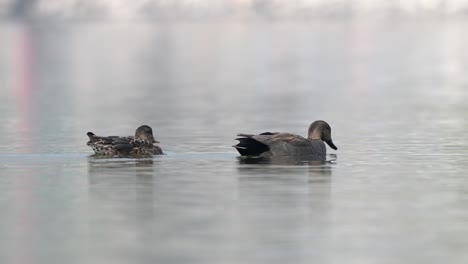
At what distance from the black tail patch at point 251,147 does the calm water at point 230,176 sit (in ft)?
1.59

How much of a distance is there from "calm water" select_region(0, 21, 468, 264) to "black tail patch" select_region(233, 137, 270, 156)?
0.49 meters

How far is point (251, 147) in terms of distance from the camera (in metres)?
26.3

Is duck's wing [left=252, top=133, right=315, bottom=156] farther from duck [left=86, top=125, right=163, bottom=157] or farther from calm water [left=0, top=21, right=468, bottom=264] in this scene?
duck [left=86, top=125, right=163, bottom=157]

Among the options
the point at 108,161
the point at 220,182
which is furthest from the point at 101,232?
the point at 108,161

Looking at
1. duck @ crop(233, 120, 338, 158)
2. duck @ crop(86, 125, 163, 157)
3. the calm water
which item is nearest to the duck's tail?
duck @ crop(233, 120, 338, 158)

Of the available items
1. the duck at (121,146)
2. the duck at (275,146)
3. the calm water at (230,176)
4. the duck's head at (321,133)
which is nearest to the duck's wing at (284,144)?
the duck at (275,146)

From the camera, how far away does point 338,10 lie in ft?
650

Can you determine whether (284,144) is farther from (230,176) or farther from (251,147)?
(230,176)

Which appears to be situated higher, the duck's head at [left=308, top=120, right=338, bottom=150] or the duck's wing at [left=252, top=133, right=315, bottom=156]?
the duck's head at [left=308, top=120, right=338, bottom=150]

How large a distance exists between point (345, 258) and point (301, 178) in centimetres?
692

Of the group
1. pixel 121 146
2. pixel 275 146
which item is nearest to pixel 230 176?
pixel 275 146

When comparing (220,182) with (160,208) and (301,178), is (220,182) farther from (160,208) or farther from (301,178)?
(160,208)

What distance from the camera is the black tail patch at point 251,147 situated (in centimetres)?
2614

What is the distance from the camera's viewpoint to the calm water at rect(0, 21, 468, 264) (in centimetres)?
1734
